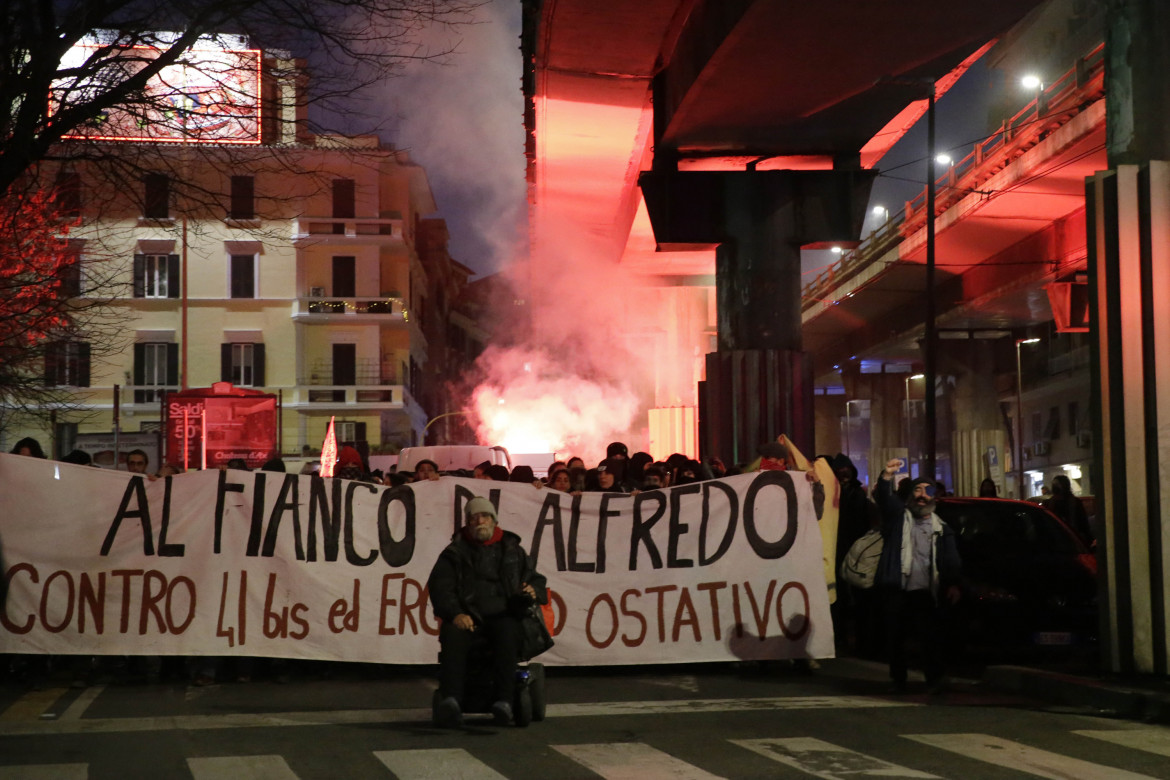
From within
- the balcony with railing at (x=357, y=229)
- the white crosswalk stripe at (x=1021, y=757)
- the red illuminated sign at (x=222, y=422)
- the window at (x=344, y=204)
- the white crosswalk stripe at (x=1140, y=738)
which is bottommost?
the white crosswalk stripe at (x=1140, y=738)

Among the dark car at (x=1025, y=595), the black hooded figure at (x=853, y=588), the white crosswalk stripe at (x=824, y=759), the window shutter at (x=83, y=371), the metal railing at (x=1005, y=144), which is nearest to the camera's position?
the white crosswalk stripe at (x=824, y=759)

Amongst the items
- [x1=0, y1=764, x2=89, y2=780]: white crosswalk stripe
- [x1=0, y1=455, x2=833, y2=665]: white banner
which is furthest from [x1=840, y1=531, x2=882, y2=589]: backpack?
[x1=0, y1=764, x2=89, y2=780]: white crosswalk stripe

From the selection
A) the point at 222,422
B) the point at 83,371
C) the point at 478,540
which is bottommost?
the point at 478,540

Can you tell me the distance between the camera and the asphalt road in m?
7.43

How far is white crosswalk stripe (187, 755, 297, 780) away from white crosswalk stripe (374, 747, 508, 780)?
52 centimetres

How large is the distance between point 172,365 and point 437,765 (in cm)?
5570

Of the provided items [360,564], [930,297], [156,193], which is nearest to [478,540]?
[360,564]

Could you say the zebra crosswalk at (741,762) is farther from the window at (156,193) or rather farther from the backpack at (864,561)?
the window at (156,193)

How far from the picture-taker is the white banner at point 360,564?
11703 mm

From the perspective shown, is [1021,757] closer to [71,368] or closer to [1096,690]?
[1096,690]

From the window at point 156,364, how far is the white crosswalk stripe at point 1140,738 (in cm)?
5529

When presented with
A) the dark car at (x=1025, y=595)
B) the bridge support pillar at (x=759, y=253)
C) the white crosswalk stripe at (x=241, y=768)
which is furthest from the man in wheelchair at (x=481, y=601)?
the bridge support pillar at (x=759, y=253)

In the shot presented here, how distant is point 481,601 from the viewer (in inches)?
356

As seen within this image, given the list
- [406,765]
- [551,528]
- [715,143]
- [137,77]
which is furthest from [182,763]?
[715,143]
